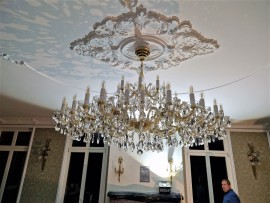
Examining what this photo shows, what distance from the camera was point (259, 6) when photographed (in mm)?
1658

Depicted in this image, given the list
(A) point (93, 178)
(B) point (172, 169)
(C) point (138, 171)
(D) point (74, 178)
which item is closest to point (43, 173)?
(D) point (74, 178)

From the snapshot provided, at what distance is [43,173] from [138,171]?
2108 mm

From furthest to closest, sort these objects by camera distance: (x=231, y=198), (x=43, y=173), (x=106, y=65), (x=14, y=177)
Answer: (x=14, y=177) → (x=43, y=173) → (x=231, y=198) → (x=106, y=65)

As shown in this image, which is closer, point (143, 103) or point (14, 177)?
point (143, 103)

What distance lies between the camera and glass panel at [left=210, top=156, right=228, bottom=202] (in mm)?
4438

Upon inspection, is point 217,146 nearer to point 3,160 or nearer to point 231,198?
point 231,198

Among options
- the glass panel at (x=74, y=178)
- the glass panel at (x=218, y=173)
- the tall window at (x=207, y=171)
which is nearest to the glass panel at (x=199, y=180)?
the tall window at (x=207, y=171)

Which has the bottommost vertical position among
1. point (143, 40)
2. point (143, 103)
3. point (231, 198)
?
point (231, 198)

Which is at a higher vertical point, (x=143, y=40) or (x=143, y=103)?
(x=143, y=40)

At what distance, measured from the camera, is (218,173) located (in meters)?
4.61

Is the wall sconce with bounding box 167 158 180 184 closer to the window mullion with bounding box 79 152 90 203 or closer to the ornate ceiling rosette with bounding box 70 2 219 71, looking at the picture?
the window mullion with bounding box 79 152 90 203

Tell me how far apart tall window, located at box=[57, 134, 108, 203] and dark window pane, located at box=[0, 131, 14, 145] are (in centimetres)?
149

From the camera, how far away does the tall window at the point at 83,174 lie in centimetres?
436

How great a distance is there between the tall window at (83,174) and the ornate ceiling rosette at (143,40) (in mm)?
2722
